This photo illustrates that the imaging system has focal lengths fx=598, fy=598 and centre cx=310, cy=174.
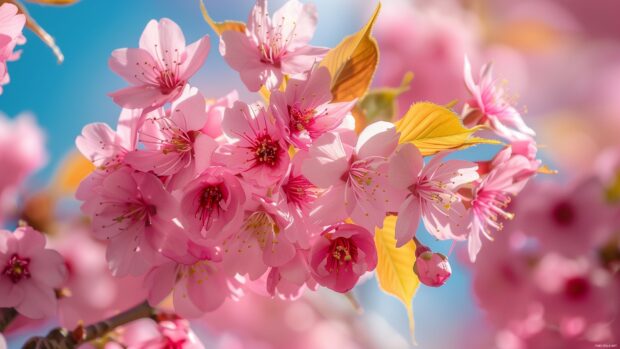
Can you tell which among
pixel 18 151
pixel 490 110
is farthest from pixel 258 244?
pixel 18 151

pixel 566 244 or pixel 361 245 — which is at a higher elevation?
pixel 361 245

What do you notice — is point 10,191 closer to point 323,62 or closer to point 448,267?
point 323,62

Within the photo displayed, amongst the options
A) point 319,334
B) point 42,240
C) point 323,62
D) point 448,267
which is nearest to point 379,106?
point 323,62

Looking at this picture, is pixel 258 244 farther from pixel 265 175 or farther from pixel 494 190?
pixel 494 190

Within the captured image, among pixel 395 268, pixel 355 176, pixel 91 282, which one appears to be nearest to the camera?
pixel 355 176

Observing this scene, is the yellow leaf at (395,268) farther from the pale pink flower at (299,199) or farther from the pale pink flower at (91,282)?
the pale pink flower at (91,282)

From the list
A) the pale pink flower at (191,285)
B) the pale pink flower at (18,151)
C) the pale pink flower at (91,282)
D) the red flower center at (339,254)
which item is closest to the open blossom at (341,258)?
the red flower center at (339,254)
